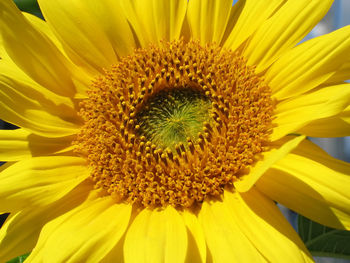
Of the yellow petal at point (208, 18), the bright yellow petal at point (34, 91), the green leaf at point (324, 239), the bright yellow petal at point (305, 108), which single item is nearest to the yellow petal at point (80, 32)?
the bright yellow petal at point (34, 91)

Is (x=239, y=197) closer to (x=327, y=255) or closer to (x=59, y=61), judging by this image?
(x=327, y=255)

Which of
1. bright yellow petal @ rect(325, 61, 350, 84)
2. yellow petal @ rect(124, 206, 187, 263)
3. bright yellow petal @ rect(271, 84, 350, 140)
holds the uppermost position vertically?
bright yellow petal @ rect(325, 61, 350, 84)

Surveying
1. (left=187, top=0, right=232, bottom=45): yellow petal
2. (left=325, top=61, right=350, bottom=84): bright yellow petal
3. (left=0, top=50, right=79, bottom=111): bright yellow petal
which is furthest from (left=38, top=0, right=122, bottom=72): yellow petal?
(left=325, top=61, right=350, bottom=84): bright yellow petal

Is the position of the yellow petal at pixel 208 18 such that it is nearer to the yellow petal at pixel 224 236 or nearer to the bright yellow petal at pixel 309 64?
the bright yellow petal at pixel 309 64

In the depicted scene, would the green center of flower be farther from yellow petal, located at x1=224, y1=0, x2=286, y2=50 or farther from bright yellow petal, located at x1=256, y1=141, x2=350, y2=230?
bright yellow petal, located at x1=256, y1=141, x2=350, y2=230

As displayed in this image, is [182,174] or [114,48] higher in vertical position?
[114,48]

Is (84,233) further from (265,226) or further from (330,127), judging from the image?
(330,127)

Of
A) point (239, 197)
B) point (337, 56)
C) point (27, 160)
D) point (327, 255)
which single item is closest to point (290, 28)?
point (337, 56)

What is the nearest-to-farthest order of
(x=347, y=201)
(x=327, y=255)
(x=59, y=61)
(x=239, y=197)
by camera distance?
(x=347, y=201), (x=239, y=197), (x=327, y=255), (x=59, y=61)
